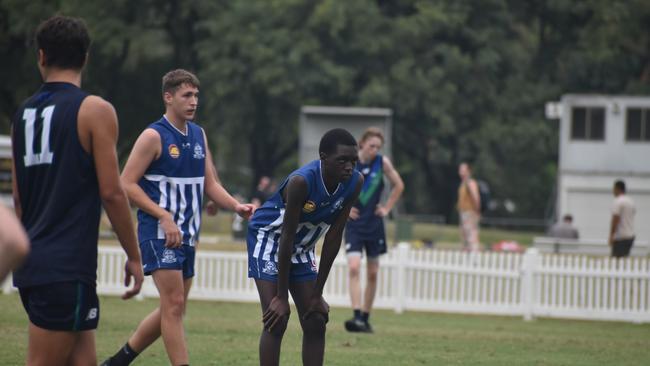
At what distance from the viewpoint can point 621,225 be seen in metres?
22.6

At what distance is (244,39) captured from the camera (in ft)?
150

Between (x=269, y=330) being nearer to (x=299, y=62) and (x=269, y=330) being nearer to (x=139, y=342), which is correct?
(x=139, y=342)

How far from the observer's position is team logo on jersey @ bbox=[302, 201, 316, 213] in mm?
8039

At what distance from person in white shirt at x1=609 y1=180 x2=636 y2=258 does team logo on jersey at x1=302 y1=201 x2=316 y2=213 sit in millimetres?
15035

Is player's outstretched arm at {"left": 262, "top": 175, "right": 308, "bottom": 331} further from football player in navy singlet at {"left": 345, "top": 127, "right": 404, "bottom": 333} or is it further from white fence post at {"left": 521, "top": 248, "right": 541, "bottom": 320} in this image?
white fence post at {"left": 521, "top": 248, "right": 541, "bottom": 320}

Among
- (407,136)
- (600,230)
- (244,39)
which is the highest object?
(244,39)

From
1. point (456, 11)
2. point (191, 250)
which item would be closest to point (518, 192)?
point (456, 11)

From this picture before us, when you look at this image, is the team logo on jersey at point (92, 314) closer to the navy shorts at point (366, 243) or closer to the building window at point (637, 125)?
the navy shorts at point (366, 243)

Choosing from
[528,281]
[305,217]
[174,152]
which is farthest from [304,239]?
[528,281]

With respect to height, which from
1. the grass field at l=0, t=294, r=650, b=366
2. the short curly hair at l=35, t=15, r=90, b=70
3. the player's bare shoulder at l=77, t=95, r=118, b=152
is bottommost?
the grass field at l=0, t=294, r=650, b=366

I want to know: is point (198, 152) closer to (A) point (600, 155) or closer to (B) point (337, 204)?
(B) point (337, 204)

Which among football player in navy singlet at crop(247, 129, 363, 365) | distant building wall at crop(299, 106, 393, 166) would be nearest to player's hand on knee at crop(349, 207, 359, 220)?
football player in navy singlet at crop(247, 129, 363, 365)

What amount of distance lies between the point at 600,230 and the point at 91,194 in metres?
36.2

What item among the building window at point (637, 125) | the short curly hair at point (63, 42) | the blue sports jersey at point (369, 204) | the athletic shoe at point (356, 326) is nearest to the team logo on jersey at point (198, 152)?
the short curly hair at point (63, 42)
